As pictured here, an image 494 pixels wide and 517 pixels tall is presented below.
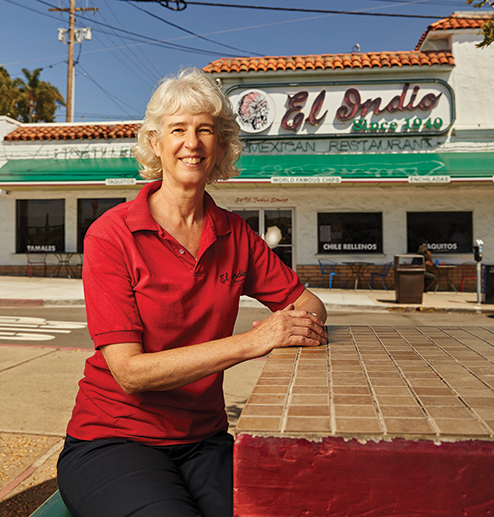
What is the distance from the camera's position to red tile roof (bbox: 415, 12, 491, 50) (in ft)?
51.2

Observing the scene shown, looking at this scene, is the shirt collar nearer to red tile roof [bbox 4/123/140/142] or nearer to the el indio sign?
the el indio sign

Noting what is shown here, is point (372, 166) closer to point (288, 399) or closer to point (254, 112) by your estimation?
point (254, 112)

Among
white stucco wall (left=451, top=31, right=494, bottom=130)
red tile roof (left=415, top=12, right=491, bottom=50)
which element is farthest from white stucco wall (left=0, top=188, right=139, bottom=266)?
red tile roof (left=415, top=12, right=491, bottom=50)

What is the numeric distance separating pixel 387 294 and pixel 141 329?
13422mm

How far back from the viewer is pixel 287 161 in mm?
15461

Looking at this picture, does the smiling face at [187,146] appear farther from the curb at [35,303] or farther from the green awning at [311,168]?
the green awning at [311,168]

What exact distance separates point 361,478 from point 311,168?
1433 centimetres

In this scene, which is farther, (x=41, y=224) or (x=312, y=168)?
(x=41, y=224)

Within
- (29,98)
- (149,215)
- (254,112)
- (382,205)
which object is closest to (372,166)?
(382,205)

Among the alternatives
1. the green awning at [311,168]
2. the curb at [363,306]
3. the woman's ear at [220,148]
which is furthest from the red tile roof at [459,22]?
the woman's ear at [220,148]

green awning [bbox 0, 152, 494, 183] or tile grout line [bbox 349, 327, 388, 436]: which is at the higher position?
green awning [bbox 0, 152, 494, 183]

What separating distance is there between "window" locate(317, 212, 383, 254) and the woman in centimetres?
1413

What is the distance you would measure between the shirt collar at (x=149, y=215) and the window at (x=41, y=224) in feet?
53.9

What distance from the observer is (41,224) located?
17.6m
